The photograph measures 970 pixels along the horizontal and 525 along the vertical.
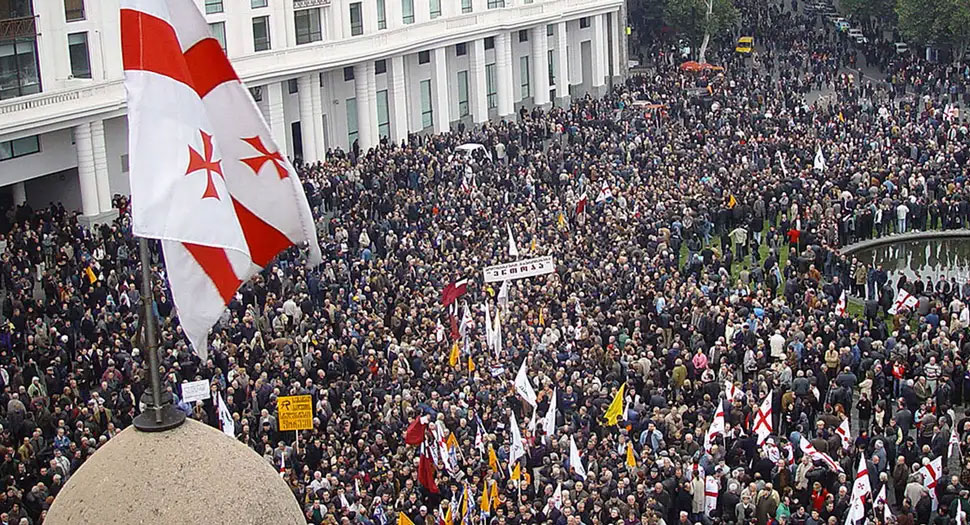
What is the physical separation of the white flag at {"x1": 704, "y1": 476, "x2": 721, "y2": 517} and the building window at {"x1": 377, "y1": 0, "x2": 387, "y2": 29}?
43.9m

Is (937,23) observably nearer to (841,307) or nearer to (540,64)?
(540,64)

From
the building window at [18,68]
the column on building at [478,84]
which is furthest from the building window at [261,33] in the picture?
the column on building at [478,84]

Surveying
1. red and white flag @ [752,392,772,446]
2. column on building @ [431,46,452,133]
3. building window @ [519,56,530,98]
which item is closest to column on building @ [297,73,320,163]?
column on building @ [431,46,452,133]

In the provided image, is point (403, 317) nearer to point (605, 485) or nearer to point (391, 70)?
point (605, 485)

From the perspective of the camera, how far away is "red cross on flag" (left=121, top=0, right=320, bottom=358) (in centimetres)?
840

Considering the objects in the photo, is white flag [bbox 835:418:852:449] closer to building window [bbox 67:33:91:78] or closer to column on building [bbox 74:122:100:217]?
column on building [bbox 74:122:100:217]

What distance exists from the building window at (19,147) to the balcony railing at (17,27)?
130 inches

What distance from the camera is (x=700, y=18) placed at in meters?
86.4

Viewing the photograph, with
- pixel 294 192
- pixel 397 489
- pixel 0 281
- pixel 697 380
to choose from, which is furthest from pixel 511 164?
pixel 294 192

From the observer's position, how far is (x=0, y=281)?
1533 inches

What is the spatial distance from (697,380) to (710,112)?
33.8 m

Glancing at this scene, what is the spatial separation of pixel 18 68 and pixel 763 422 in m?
29.8

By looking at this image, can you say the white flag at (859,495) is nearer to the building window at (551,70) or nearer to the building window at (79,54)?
the building window at (79,54)

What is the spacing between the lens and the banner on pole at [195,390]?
2620cm
